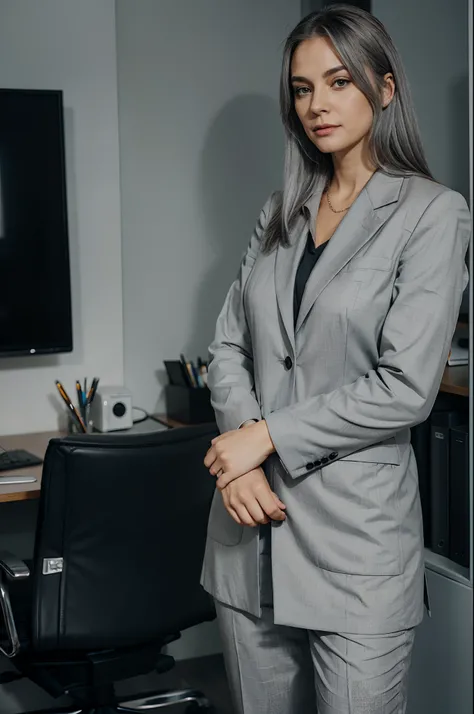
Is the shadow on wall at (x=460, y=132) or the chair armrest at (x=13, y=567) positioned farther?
the shadow on wall at (x=460, y=132)

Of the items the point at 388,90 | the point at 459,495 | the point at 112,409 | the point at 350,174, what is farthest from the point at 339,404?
the point at 112,409

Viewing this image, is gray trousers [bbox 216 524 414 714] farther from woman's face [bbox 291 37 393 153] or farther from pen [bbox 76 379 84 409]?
pen [bbox 76 379 84 409]

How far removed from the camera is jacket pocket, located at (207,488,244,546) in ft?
5.54

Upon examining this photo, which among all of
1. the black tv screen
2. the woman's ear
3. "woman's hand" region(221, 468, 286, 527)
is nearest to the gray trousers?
"woman's hand" region(221, 468, 286, 527)

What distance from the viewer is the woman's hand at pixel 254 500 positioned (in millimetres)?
1579

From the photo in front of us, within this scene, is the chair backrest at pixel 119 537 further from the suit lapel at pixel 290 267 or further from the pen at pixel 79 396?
the pen at pixel 79 396

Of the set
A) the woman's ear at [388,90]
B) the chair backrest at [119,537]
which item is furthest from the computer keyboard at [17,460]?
the woman's ear at [388,90]

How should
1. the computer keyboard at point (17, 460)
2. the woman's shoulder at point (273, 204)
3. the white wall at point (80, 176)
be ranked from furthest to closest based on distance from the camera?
the white wall at point (80, 176), the computer keyboard at point (17, 460), the woman's shoulder at point (273, 204)

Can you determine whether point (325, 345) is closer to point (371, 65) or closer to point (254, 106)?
point (371, 65)

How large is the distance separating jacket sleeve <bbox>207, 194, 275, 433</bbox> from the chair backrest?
0.30 metres

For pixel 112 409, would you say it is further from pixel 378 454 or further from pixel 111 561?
pixel 378 454

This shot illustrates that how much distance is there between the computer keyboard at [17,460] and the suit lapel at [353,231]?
0.95 metres

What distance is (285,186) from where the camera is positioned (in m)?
1.78

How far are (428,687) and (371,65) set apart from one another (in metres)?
1.31
